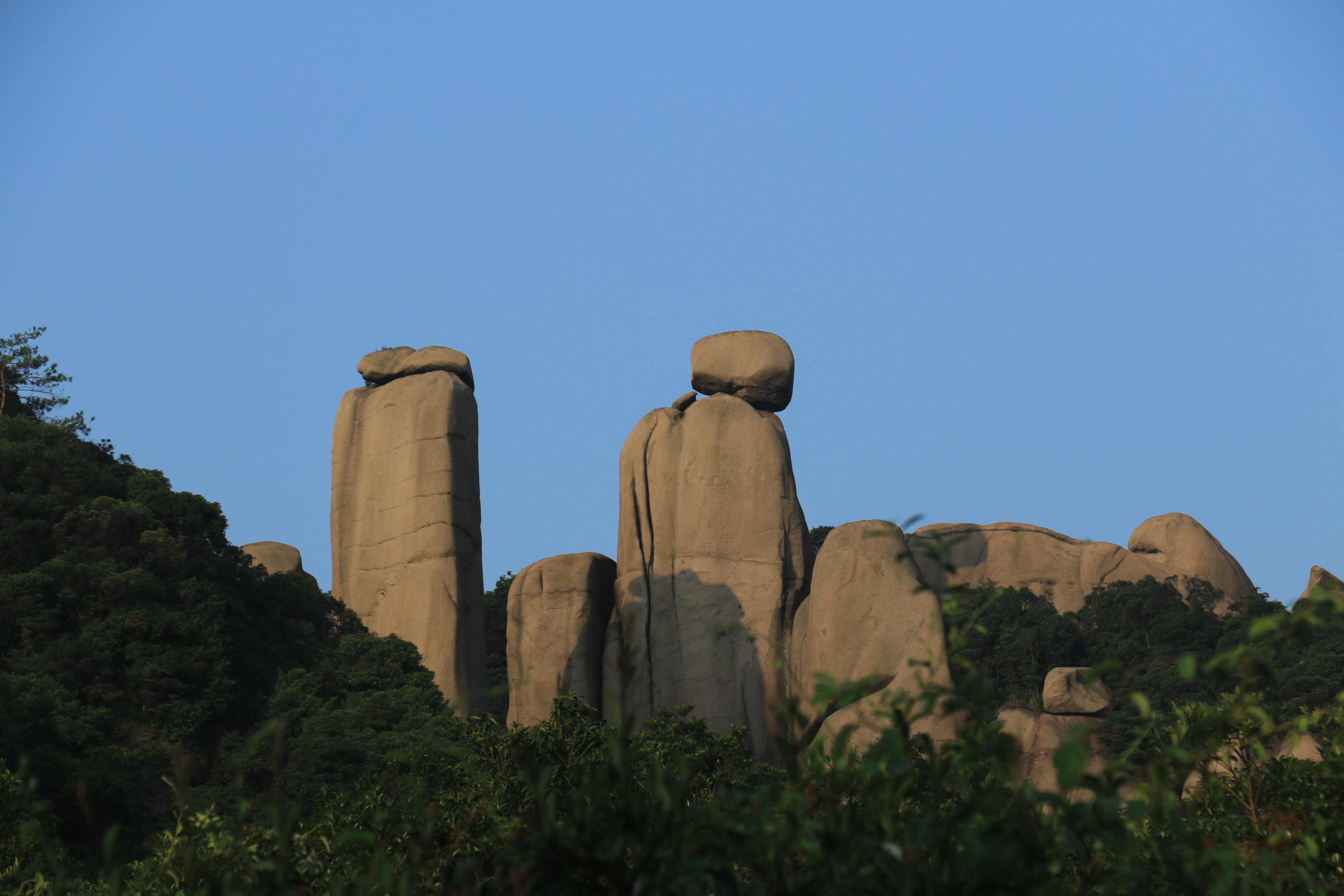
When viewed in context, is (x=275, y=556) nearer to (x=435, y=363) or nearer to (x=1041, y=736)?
(x=435, y=363)

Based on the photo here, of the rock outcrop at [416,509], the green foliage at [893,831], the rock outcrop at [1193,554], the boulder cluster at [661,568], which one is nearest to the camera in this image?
the green foliage at [893,831]

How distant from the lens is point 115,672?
A: 60.5ft

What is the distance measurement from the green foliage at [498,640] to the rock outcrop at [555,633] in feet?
1.62

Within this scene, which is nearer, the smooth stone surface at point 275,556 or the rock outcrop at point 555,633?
the rock outcrop at point 555,633

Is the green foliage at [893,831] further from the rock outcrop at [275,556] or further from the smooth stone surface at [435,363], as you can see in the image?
the rock outcrop at [275,556]

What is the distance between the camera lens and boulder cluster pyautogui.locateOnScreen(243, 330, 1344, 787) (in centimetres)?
2375

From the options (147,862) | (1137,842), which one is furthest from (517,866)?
(147,862)

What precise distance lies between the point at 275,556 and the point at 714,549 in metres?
14.2

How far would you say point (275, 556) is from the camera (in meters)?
33.6

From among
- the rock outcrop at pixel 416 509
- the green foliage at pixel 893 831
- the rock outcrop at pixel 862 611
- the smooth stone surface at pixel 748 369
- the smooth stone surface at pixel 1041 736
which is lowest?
the green foliage at pixel 893 831

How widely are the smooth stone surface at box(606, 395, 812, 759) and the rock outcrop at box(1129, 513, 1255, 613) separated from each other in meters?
19.5

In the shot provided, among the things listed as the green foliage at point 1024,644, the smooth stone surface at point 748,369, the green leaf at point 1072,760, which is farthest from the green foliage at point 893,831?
the green foliage at point 1024,644

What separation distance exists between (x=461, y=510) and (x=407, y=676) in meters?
4.21

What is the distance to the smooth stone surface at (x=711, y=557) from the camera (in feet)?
79.8
